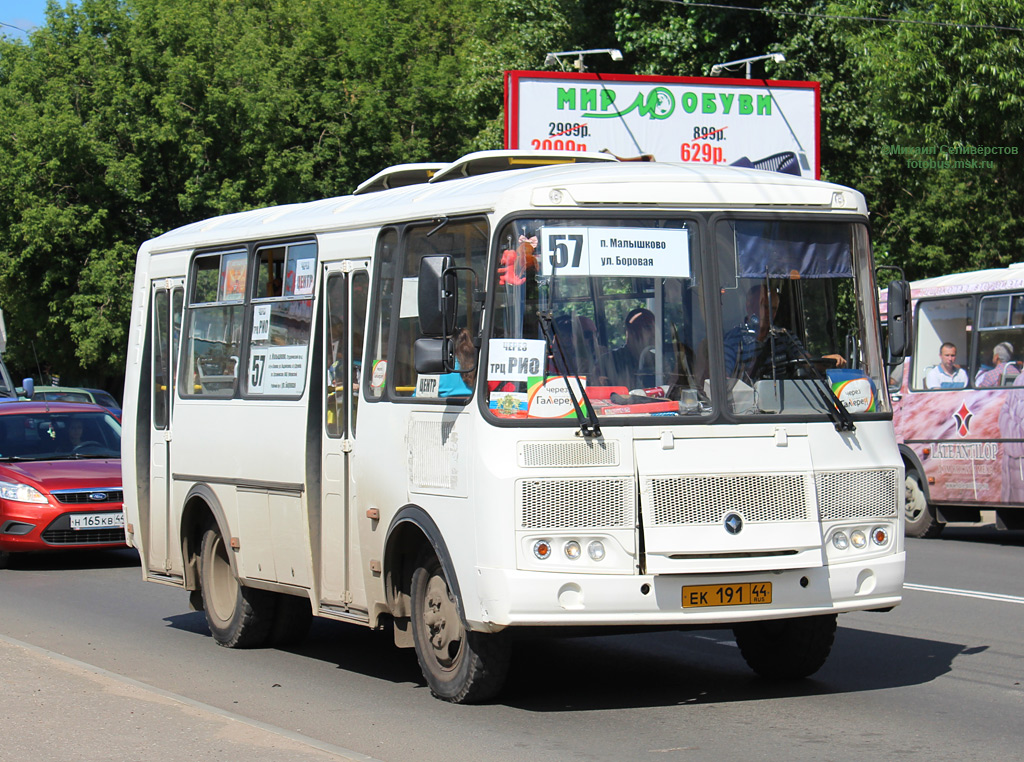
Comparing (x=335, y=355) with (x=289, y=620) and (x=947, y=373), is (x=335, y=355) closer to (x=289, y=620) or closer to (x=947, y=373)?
(x=289, y=620)

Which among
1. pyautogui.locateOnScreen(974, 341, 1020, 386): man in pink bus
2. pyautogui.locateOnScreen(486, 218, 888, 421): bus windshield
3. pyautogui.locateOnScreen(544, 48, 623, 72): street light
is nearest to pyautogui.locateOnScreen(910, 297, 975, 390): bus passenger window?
pyautogui.locateOnScreen(974, 341, 1020, 386): man in pink bus

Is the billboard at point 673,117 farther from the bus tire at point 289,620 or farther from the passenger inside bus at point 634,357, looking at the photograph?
the passenger inside bus at point 634,357

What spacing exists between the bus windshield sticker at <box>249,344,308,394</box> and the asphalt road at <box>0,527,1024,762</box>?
1.77 meters

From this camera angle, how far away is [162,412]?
38.1 feet

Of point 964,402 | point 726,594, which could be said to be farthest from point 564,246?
point 964,402

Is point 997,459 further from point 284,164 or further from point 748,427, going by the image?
point 284,164

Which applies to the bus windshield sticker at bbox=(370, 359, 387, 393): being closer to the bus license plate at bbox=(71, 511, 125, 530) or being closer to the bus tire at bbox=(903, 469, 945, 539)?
the bus license plate at bbox=(71, 511, 125, 530)

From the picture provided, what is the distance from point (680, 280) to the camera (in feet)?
25.9

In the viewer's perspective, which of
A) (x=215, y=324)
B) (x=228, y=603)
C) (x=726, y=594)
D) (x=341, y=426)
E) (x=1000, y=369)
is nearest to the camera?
(x=726, y=594)

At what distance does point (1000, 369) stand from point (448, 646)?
450 inches

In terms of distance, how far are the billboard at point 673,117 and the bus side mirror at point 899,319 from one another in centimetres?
1942

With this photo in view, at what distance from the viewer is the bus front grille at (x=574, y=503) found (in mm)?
7543

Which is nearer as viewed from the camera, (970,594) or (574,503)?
(574,503)

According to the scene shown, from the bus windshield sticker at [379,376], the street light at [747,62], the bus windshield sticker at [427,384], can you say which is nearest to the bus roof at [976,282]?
the bus windshield sticker at [379,376]
